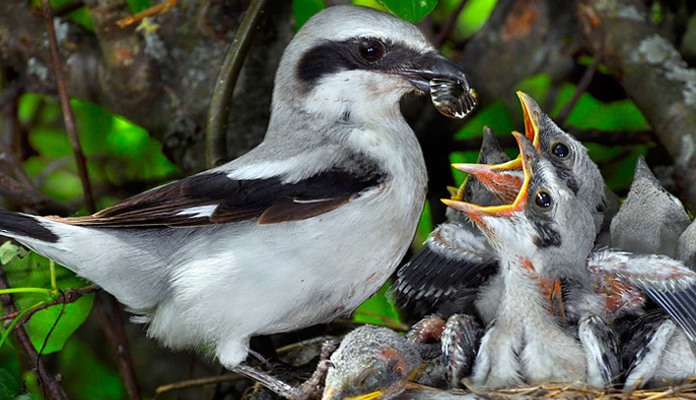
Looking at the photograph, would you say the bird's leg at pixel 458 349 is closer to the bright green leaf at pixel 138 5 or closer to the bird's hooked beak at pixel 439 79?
the bird's hooked beak at pixel 439 79

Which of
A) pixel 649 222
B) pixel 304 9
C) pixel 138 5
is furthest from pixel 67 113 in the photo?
pixel 649 222

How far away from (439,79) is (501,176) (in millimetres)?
383

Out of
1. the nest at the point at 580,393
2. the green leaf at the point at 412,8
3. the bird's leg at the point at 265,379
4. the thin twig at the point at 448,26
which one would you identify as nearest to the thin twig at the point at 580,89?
the thin twig at the point at 448,26

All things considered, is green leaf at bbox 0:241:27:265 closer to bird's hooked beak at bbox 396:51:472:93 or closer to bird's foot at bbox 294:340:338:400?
bird's foot at bbox 294:340:338:400

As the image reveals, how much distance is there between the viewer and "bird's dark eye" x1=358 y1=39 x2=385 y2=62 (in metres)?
2.69

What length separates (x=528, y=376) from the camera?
258cm

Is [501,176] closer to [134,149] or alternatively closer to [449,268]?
[449,268]

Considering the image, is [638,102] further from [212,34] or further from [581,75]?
[212,34]

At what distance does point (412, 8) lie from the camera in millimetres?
2688

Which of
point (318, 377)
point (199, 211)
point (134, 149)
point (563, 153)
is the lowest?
point (318, 377)

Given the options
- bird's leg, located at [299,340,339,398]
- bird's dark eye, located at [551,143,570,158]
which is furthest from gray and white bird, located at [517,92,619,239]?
bird's leg, located at [299,340,339,398]

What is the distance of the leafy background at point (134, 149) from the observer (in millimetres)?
3723

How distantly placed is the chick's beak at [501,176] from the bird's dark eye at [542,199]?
21cm

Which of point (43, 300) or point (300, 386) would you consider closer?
point (300, 386)
